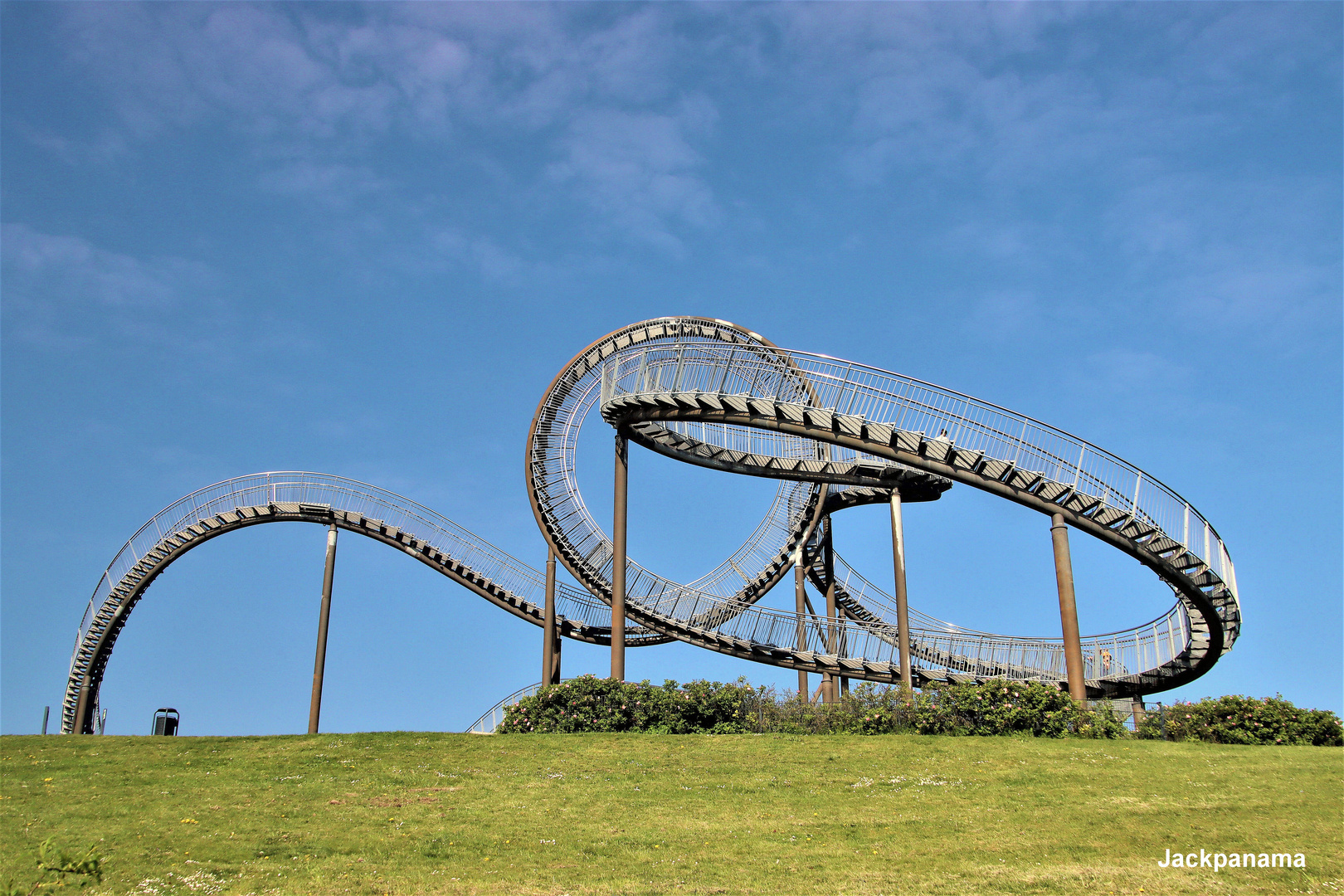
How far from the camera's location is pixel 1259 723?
2325 centimetres

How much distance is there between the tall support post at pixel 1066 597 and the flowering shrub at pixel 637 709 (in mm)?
7820

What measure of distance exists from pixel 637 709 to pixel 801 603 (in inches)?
490

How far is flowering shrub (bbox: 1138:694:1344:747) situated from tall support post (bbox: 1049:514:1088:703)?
9.14 ft

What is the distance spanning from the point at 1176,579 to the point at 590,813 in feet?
57.5

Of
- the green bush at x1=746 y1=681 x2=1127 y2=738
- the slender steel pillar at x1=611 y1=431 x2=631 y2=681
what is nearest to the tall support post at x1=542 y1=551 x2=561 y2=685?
the slender steel pillar at x1=611 y1=431 x2=631 y2=681

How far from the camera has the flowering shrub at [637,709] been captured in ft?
80.9

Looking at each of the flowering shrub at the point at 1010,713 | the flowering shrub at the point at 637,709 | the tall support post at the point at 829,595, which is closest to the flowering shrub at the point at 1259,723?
the flowering shrub at the point at 1010,713

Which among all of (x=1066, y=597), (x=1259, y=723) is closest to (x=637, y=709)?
(x=1066, y=597)

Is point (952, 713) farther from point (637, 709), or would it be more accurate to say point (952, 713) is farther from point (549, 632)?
point (549, 632)

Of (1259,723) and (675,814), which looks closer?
(675,814)

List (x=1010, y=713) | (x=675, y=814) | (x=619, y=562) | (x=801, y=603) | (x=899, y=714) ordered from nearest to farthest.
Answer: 1. (x=675, y=814)
2. (x=1010, y=713)
3. (x=899, y=714)
4. (x=619, y=562)
5. (x=801, y=603)

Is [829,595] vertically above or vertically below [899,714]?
above

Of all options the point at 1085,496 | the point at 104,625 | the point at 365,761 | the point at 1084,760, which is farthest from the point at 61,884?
the point at 104,625

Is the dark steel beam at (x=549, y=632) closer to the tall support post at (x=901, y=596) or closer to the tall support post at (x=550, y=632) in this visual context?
the tall support post at (x=550, y=632)
